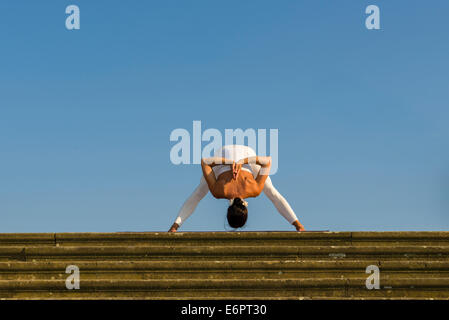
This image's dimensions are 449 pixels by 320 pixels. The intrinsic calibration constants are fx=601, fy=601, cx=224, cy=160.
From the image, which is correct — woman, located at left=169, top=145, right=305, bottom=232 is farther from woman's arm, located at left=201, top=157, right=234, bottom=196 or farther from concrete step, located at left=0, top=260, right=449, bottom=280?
concrete step, located at left=0, top=260, right=449, bottom=280

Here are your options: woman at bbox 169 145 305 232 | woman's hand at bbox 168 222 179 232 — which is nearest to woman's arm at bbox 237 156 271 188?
woman at bbox 169 145 305 232

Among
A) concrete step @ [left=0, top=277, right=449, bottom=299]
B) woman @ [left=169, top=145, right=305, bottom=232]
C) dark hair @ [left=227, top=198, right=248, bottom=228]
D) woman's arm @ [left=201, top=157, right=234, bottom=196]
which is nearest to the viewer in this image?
concrete step @ [left=0, top=277, right=449, bottom=299]

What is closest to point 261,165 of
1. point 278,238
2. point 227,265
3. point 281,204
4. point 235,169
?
point 235,169

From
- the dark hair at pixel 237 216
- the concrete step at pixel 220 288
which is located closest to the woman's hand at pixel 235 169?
the dark hair at pixel 237 216

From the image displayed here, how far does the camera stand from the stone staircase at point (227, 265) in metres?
5.13

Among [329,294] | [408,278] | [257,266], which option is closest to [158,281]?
[257,266]

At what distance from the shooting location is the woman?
766cm

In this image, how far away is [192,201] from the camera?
8.01 meters

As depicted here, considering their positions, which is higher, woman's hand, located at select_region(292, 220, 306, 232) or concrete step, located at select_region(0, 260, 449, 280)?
woman's hand, located at select_region(292, 220, 306, 232)

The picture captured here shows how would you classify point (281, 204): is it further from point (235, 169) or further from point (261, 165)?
point (235, 169)

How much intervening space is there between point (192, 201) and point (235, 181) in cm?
72

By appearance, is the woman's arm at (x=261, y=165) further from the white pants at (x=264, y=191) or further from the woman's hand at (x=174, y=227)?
the woman's hand at (x=174, y=227)
